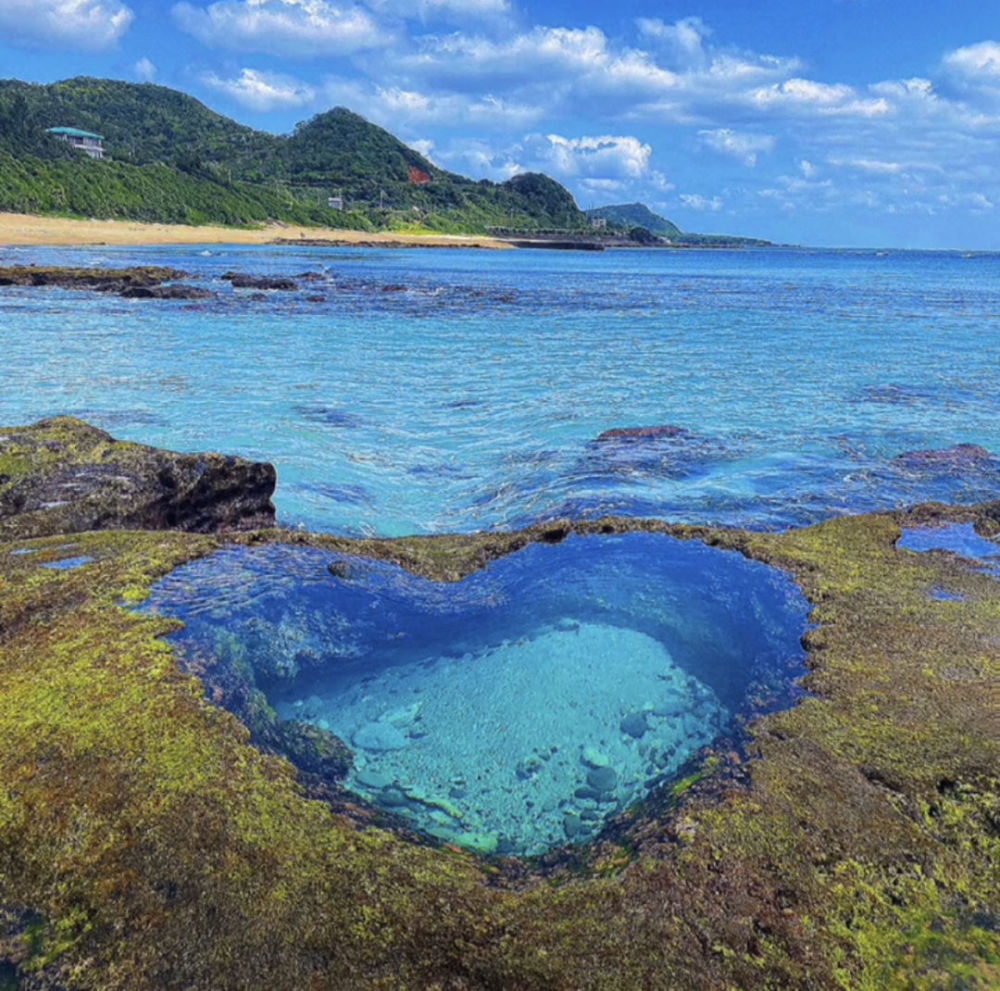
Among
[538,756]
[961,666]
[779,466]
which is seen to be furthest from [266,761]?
[779,466]

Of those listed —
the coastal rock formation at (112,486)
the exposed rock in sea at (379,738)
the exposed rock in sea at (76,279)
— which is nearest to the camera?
the exposed rock in sea at (379,738)

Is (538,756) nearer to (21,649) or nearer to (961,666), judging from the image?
(961,666)

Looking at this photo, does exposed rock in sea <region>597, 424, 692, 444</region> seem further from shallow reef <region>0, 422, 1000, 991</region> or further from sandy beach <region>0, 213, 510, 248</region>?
sandy beach <region>0, 213, 510, 248</region>

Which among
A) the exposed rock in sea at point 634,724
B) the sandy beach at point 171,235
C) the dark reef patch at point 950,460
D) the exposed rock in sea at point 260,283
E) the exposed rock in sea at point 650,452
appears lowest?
the exposed rock in sea at point 650,452

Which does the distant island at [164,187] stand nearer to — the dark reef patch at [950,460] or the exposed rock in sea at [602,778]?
the dark reef patch at [950,460]

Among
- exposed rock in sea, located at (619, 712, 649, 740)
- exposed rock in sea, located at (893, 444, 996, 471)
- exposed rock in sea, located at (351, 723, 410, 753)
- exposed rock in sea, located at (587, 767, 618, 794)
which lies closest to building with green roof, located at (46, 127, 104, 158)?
exposed rock in sea, located at (893, 444, 996, 471)

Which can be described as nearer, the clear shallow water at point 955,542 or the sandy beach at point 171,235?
the clear shallow water at point 955,542

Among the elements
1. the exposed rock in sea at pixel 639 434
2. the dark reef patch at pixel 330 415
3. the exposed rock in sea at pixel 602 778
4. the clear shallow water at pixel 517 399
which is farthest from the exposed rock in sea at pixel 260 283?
the exposed rock in sea at pixel 602 778
